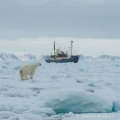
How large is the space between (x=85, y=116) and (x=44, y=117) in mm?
599

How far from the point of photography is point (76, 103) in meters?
4.71

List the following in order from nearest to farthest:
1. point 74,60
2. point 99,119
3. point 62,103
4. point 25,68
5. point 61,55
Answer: point 99,119, point 62,103, point 25,68, point 74,60, point 61,55

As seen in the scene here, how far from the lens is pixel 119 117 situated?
4410 mm

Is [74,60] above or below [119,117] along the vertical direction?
below

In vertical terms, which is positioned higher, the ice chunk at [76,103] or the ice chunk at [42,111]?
the ice chunk at [76,103]

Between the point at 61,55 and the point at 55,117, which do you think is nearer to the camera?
the point at 55,117

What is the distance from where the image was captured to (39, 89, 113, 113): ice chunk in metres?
4.71

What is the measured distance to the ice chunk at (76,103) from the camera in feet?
15.4

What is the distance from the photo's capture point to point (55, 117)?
4500 millimetres

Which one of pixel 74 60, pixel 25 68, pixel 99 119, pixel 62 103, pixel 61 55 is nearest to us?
pixel 99 119

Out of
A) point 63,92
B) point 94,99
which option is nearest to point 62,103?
point 63,92

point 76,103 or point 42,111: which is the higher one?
point 76,103

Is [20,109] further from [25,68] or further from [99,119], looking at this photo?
[25,68]

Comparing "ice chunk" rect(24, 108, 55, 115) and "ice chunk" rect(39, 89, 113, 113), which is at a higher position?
"ice chunk" rect(39, 89, 113, 113)
